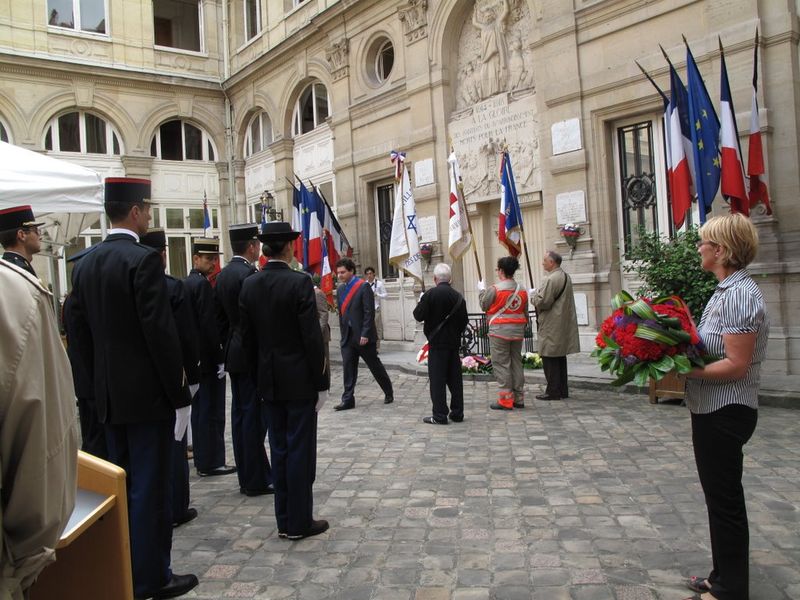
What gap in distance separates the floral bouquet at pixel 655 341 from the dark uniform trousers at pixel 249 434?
9.78ft

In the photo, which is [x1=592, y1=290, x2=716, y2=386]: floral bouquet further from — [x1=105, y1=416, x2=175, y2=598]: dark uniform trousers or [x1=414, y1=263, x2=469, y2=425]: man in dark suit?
[x1=414, y1=263, x2=469, y2=425]: man in dark suit

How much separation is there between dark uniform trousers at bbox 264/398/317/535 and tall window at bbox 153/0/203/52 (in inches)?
858

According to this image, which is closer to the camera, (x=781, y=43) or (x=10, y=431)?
(x=10, y=431)

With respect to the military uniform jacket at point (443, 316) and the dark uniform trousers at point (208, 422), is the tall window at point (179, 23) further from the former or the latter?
the dark uniform trousers at point (208, 422)

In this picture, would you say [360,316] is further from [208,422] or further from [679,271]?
[679,271]

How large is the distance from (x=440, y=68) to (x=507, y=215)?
5.67 m

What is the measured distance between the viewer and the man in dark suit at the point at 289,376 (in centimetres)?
427

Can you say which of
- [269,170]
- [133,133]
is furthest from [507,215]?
[133,133]

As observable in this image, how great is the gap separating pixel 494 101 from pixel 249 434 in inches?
421

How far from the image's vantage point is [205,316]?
535cm

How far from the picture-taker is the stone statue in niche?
1385cm

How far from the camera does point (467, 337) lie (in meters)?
12.7

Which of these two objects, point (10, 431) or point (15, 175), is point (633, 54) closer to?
point (15, 175)

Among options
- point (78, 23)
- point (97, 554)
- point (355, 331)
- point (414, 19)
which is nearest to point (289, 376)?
point (97, 554)
